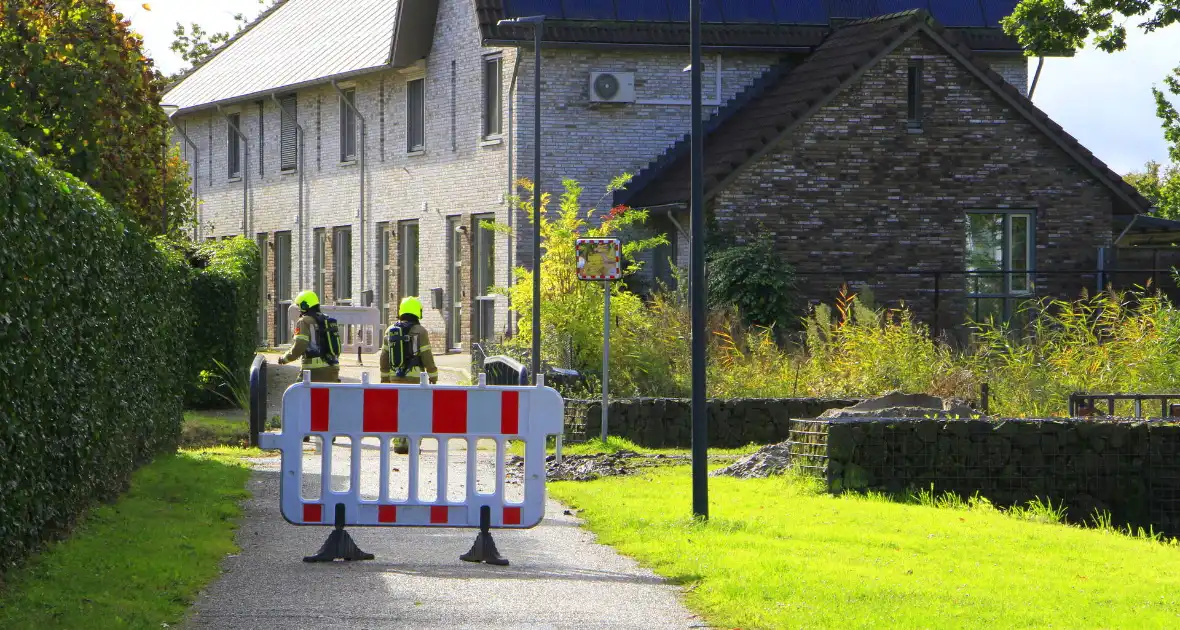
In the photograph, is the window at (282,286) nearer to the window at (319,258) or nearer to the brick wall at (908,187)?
the window at (319,258)

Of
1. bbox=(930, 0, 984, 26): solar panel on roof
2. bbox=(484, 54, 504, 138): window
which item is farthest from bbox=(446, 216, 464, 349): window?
bbox=(930, 0, 984, 26): solar panel on roof

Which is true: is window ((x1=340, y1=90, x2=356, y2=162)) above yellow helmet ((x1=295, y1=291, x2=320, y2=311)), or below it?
above

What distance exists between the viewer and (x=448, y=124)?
3488cm

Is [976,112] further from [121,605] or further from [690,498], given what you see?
[121,605]

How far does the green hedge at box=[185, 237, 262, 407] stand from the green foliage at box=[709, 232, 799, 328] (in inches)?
319

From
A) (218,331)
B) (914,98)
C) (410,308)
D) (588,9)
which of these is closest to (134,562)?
(410,308)

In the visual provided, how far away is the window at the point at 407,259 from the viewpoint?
37.0 metres

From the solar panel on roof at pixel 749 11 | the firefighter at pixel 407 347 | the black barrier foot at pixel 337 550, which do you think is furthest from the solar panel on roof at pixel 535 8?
the black barrier foot at pixel 337 550

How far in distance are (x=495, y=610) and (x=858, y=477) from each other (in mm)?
6801

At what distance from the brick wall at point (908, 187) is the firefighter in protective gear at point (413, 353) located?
41.9 ft

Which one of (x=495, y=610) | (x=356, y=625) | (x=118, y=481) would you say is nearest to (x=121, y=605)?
(x=356, y=625)

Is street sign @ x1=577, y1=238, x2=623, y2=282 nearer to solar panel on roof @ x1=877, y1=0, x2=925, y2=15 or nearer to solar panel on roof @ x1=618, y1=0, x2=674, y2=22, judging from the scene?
solar panel on roof @ x1=618, y1=0, x2=674, y2=22

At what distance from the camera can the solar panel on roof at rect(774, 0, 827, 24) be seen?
34.0 m

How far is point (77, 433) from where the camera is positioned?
10.2 m
